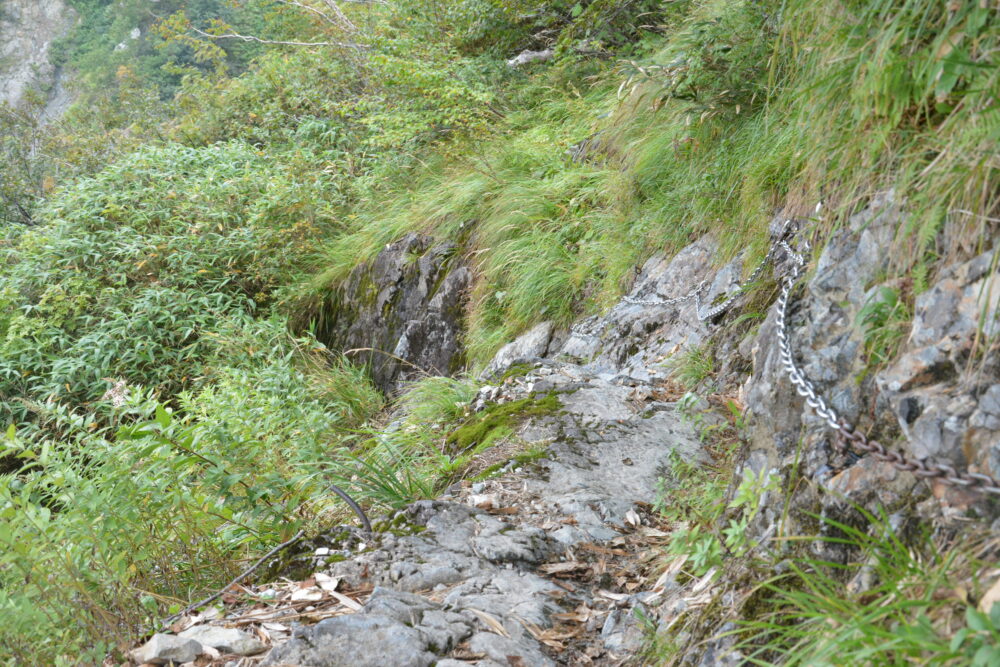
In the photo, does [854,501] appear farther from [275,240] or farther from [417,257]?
[275,240]

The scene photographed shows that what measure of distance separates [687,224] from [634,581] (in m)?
2.82

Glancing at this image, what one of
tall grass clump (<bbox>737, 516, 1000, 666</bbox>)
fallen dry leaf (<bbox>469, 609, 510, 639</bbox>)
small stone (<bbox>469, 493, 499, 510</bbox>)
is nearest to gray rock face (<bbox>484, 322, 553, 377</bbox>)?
small stone (<bbox>469, 493, 499, 510</bbox>)

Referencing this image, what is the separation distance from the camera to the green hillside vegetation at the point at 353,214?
7.18 feet

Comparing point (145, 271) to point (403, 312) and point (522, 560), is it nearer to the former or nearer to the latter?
point (403, 312)

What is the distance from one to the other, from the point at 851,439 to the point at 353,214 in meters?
7.72

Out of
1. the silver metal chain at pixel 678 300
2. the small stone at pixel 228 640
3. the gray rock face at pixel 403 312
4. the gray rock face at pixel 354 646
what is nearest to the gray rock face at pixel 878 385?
the gray rock face at pixel 354 646

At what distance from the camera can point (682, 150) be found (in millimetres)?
4984

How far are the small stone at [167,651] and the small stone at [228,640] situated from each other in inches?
1.3

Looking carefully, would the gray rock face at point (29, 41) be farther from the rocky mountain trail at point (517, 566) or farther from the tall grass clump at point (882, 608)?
the tall grass clump at point (882, 608)

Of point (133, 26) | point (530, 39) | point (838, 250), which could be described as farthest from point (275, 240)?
point (133, 26)

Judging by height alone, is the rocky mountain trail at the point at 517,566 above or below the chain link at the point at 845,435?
below

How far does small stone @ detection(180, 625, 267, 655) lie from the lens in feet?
6.84

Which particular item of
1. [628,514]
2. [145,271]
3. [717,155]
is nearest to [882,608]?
[628,514]

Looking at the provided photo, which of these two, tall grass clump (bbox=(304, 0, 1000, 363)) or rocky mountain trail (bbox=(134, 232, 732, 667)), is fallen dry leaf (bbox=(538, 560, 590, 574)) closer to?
rocky mountain trail (bbox=(134, 232, 732, 667))
